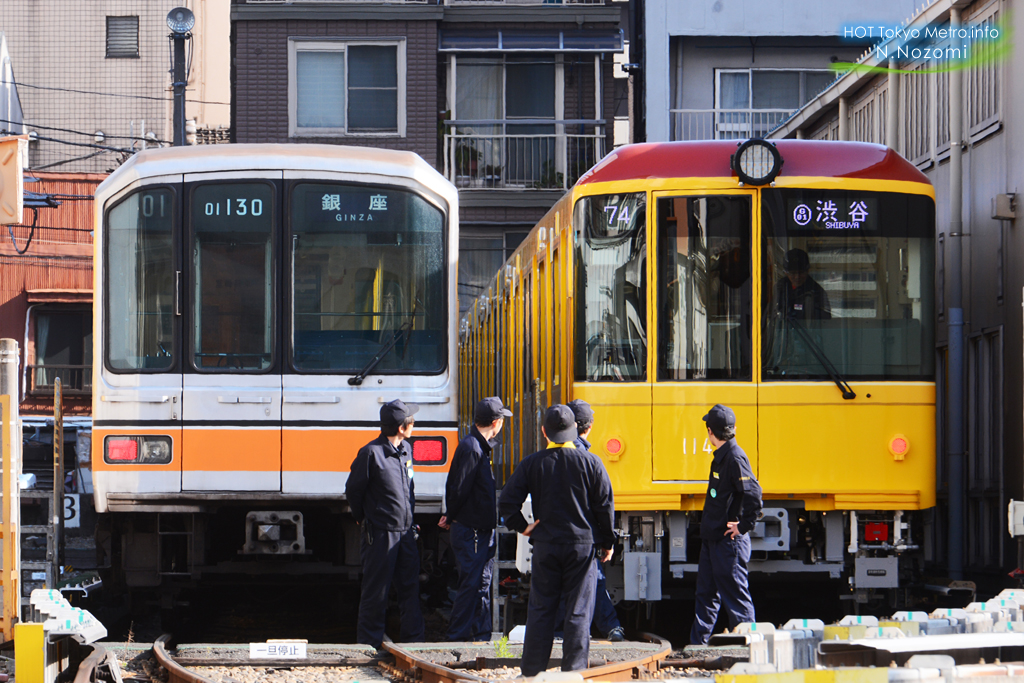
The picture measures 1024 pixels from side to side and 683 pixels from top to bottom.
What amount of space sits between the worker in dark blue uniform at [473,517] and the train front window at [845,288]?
1.87m

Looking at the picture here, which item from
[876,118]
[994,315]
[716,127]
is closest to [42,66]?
[716,127]

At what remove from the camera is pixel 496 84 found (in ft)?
69.0

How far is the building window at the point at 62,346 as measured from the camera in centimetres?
2264

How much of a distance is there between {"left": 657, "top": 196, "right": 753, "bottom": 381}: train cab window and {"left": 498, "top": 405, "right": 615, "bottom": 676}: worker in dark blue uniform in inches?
78.6

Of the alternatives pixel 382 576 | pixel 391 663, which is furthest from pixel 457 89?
pixel 391 663

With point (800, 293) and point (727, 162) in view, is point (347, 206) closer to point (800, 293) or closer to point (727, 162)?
point (727, 162)

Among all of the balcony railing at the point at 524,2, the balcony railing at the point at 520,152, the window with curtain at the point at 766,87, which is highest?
the balcony railing at the point at 524,2

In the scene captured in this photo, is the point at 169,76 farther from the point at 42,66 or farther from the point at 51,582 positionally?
the point at 51,582

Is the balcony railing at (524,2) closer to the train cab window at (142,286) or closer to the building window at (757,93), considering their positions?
the building window at (757,93)

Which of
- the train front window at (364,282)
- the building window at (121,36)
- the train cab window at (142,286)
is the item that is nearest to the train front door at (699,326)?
the train front window at (364,282)

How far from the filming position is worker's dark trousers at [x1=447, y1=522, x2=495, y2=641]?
Answer: 25.7 feet

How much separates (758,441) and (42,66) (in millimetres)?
24042

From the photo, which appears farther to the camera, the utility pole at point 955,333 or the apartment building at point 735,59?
the apartment building at point 735,59

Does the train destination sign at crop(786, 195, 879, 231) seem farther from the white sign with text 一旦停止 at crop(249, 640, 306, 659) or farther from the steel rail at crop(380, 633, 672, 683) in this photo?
the white sign with text 一旦停止 at crop(249, 640, 306, 659)
